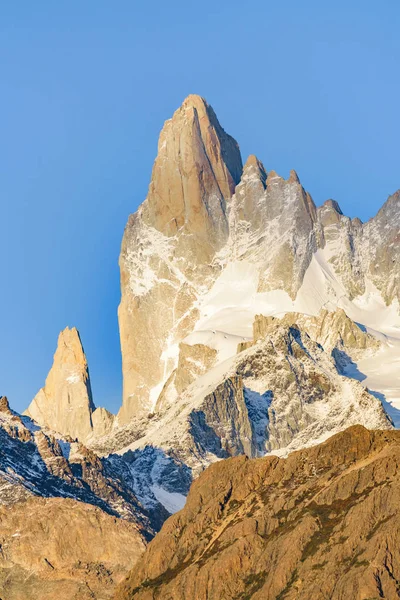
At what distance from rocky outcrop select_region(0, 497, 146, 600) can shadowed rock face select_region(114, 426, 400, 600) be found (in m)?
27.7

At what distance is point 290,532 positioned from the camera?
4875 inches

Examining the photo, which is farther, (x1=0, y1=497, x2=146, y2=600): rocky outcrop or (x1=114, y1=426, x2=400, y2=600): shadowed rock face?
(x1=0, y1=497, x2=146, y2=600): rocky outcrop

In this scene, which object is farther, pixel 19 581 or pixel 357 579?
pixel 19 581

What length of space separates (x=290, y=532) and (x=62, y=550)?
180ft

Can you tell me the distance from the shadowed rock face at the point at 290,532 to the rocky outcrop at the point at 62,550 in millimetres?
27667

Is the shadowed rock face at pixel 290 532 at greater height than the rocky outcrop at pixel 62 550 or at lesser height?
lesser

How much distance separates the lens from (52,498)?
613 feet

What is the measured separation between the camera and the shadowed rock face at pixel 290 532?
11562 cm

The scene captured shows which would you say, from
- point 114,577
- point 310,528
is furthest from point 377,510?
point 114,577

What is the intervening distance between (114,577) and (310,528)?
155 ft

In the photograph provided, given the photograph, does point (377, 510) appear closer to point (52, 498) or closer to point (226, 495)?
point (226, 495)

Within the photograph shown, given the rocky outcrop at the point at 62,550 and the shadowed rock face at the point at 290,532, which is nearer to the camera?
the shadowed rock face at the point at 290,532

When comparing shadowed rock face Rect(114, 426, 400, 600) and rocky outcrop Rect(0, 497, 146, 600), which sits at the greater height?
rocky outcrop Rect(0, 497, 146, 600)

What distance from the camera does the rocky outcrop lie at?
166 metres
